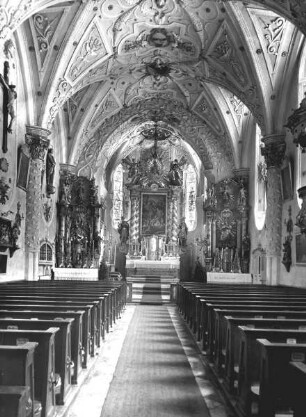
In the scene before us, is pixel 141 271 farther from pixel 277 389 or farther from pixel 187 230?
pixel 277 389

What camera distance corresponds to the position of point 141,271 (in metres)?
29.0

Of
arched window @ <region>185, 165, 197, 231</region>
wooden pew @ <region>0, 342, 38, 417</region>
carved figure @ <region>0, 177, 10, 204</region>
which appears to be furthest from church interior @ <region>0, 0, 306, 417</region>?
carved figure @ <region>0, 177, 10, 204</region>

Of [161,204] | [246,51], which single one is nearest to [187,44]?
[246,51]

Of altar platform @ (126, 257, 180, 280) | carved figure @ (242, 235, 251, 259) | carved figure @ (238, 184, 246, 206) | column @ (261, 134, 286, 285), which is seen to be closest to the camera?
column @ (261, 134, 286, 285)

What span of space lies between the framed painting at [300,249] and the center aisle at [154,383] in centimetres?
519

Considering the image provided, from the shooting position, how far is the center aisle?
208 inches

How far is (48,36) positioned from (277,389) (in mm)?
14423

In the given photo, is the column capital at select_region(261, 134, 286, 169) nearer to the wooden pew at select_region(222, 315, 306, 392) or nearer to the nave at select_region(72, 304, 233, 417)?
the nave at select_region(72, 304, 233, 417)

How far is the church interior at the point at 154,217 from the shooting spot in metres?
5.23

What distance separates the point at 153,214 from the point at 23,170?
59.9ft

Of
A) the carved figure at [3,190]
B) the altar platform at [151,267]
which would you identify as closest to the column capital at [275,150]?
the carved figure at [3,190]

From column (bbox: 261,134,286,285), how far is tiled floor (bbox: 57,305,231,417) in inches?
252

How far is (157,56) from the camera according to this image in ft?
64.7

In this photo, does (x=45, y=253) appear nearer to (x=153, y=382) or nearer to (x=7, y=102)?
(x=7, y=102)
